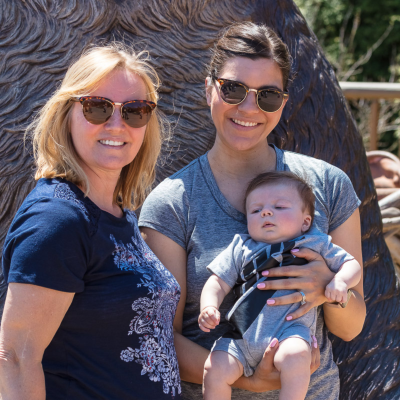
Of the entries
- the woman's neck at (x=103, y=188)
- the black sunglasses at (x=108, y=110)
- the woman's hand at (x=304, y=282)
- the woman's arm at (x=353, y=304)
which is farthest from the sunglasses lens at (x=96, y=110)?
the woman's arm at (x=353, y=304)

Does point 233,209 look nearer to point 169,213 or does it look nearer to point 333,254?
point 169,213

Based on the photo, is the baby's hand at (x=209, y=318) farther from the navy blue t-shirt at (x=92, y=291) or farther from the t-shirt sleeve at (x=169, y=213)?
the t-shirt sleeve at (x=169, y=213)

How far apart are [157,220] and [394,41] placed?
11304 millimetres

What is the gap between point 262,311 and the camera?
6.06ft

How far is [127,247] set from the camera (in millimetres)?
1654

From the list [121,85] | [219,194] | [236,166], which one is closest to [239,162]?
[236,166]

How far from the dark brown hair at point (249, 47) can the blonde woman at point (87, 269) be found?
1.23ft

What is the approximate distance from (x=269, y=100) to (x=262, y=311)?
724 millimetres

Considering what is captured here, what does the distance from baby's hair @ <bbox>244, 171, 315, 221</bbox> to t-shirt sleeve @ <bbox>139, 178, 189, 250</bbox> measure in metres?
0.24

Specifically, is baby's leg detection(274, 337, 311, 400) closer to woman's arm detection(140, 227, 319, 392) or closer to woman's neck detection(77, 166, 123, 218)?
woman's arm detection(140, 227, 319, 392)

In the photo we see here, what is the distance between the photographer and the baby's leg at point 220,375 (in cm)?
179

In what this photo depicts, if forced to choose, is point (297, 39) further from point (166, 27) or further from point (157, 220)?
point (157, 220)

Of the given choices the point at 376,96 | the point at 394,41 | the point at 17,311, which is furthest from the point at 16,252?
the point at 394,41

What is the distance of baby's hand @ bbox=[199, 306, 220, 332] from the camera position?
5.81 feet
